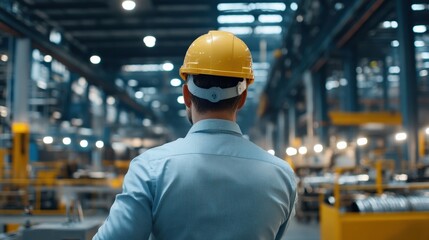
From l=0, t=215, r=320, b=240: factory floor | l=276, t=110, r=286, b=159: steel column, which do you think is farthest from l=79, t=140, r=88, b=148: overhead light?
l=276, t=110, r=286, b=159: steel column

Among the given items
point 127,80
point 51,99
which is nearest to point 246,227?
point 51,99

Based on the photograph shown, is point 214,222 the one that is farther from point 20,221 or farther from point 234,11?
point 234,11

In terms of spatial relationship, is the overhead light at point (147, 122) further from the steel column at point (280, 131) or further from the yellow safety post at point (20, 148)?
the yellow safety post at point (20, 148)

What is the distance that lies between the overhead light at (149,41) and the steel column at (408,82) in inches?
366

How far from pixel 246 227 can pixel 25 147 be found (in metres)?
13.7

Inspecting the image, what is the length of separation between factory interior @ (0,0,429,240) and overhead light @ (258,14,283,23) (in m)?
0.05

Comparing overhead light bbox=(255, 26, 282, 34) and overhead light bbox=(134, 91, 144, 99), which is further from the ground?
overhead light bbox=(255, 26, 282, 34)

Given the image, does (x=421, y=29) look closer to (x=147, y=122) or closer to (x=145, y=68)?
(x=145, y=68)

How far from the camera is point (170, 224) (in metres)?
1.32

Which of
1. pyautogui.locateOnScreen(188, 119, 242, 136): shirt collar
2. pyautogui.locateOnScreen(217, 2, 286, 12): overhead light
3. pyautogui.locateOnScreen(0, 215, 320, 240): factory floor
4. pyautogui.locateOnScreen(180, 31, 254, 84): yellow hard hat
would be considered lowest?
pyautogui.locateOnScreen(0, 215, 320, 240): factory floor

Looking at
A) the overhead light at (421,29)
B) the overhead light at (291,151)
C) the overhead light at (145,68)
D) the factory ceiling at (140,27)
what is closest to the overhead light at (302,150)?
the overhead light at (291,151)

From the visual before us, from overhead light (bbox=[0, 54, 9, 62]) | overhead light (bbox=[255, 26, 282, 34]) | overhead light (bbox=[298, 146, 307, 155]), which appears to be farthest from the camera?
overhead light (bbox=[298, 146, 307, 155])

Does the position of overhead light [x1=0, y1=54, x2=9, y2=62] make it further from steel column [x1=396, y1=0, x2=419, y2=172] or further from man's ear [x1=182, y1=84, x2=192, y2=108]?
man's ear [x1=182, y1=84, x2=192, y2=108]

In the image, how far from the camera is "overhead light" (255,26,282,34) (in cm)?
1629
